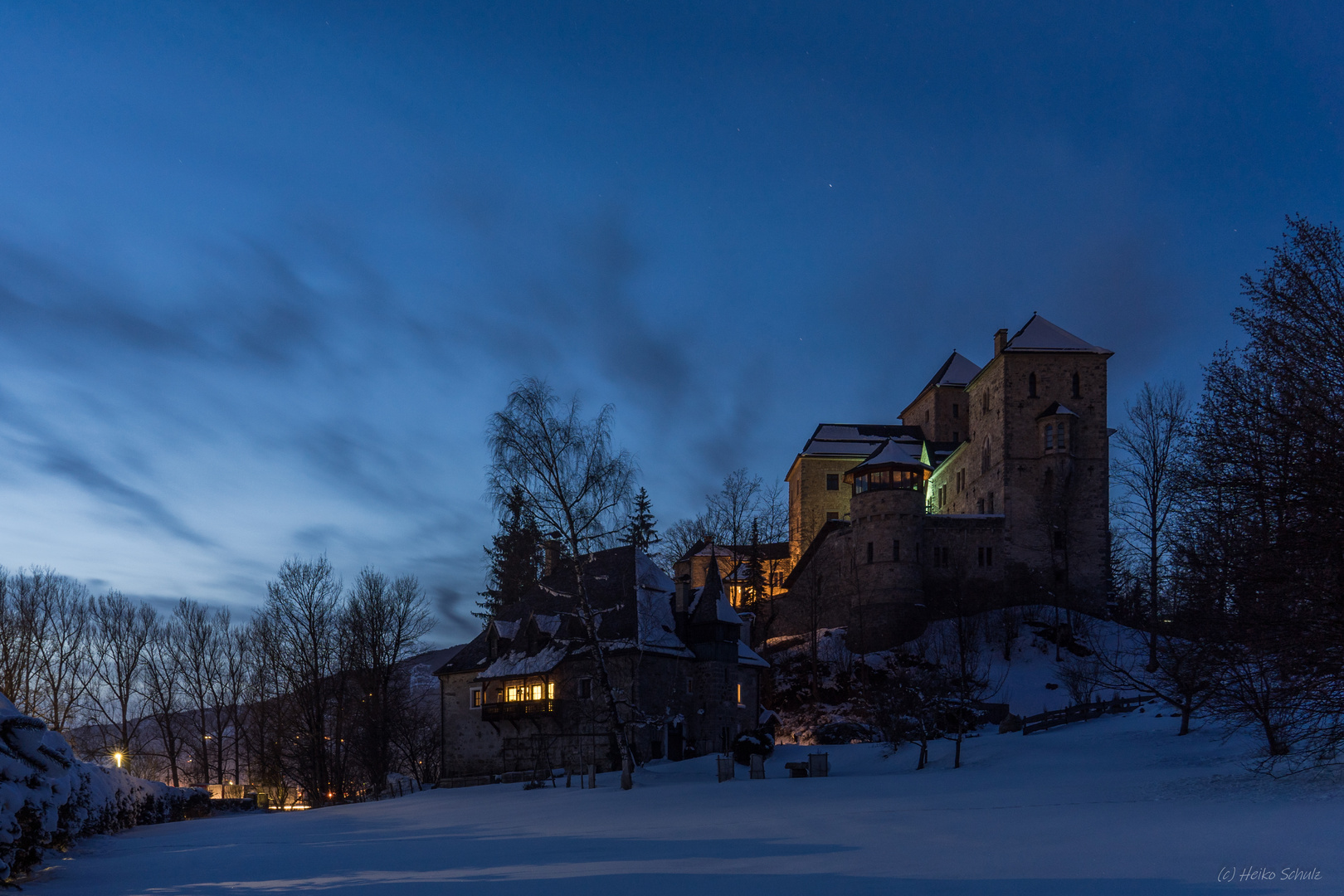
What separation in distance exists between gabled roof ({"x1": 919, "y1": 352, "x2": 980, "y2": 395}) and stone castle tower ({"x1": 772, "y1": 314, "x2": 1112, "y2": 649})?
19.2m

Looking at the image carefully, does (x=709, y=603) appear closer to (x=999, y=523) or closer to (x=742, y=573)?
(x=999, y=523)

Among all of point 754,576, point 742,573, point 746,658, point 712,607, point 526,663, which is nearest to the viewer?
point 526,663

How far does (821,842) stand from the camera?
13.1 m

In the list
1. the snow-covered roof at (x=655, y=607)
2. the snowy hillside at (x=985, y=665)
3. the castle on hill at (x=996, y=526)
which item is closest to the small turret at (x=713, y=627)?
the snow-covered roof at (x=655, y=607)

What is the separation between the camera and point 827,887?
9.45 metres

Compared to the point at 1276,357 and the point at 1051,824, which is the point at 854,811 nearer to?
the point at 1051,824

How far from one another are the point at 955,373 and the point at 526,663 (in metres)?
67.2

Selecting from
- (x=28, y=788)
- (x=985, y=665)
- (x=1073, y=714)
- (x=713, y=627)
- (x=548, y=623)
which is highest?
(x=28, y=788)

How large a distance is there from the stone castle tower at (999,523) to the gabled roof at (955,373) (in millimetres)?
19184

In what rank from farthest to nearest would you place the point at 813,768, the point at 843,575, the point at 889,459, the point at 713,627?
the point at 843,575
the point at 889,459
the point at 713,627
the point at 813,768

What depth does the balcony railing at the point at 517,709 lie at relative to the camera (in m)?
39.5

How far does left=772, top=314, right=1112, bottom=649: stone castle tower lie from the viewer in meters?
66.1

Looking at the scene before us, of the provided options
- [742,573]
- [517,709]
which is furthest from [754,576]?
[517,709]

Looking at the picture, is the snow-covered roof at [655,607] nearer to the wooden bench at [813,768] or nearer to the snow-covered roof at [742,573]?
the wooden bench at [813,768]
